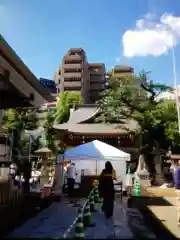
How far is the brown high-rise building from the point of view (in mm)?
85812

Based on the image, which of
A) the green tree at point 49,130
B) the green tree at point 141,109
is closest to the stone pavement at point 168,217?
the green tree at point 141,109

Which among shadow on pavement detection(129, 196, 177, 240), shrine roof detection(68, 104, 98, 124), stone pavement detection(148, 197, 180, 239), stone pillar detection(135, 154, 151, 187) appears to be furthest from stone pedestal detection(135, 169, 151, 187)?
shrine roof detection(68, 104, 98, 124)

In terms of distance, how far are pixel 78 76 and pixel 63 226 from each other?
79.5 m

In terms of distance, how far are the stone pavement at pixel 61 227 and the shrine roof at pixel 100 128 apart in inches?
622

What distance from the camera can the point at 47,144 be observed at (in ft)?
136

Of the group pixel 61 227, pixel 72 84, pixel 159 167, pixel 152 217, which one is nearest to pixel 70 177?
pixel 152 217

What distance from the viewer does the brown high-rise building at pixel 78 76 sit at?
85.8 meters

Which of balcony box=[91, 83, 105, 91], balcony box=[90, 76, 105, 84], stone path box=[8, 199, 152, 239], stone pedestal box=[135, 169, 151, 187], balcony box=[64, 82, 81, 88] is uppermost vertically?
balcony box=[90, 76, 105, 84]

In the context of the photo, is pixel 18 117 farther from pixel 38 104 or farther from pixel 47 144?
pixel 38 104

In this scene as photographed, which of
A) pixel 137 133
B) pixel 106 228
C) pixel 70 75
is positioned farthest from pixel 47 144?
pixel 70 75

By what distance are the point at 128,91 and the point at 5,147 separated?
68.1ft

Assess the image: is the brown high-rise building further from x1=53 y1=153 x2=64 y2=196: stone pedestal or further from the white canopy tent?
x1=53 y1=153 x2=64 y2=196: stone pedestal

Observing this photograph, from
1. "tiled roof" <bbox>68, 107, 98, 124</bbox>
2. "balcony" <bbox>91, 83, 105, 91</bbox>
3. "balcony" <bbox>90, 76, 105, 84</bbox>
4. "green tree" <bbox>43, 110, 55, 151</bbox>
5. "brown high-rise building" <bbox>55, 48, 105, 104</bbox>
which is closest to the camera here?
"tiled roof" <bbox>68, 107, 98, 124</bbox>

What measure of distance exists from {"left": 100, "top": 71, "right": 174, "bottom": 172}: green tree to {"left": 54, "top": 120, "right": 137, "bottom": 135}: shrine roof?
2.60 ft
